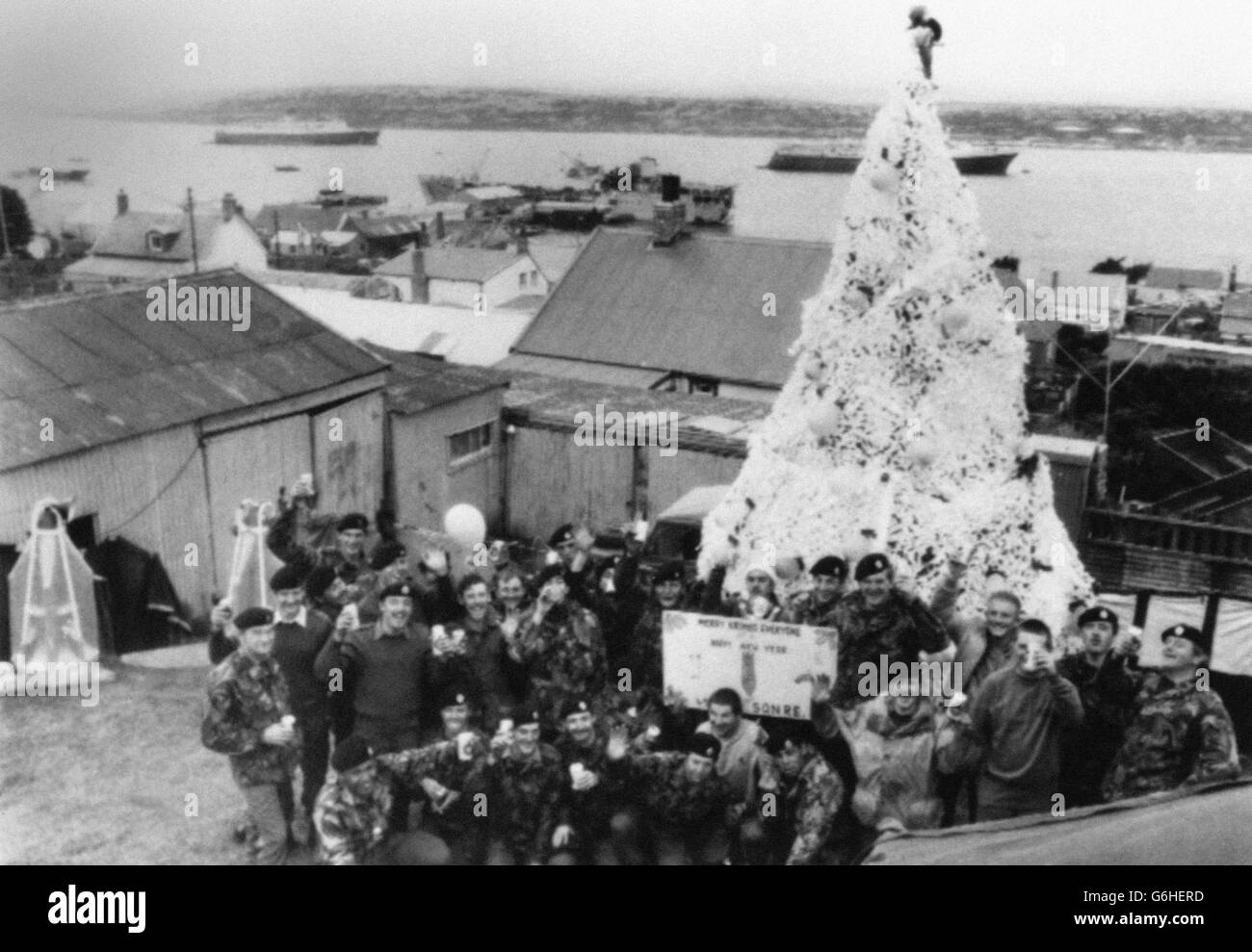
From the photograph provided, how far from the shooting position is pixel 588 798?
4305 millimetres

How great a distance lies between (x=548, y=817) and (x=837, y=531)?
7.22 feet

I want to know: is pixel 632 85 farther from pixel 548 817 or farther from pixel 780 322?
pixel 780 322

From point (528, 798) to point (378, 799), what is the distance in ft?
1.87

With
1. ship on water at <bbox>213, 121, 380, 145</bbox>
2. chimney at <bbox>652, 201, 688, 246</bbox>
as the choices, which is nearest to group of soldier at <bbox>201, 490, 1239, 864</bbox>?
ship on water at <bbox>213, 121, 380, 145</bbox>

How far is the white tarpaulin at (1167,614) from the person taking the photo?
6332 mm

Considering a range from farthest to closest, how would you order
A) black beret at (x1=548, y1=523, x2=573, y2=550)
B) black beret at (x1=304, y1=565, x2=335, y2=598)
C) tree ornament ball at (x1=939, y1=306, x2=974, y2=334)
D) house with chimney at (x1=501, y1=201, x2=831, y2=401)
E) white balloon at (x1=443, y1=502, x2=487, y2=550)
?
house with chimney at (x1=501, y1=201, x2=831, y2=401), white balloon at (x1=443, y1=502, x2=487, y2=550), black beret at (x1=548, y1=523, x2=573, y2=550), black beret at (x1=304, y1=565, x2=335, y2=598), tree ornament ball at (x1=939, y1=306, x2=974, y2=334)

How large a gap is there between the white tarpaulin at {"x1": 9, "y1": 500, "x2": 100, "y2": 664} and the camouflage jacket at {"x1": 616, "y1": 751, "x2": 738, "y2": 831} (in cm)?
371

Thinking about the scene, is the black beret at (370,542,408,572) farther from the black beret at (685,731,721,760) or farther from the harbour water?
the harbour water

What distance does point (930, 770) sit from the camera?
4.38m

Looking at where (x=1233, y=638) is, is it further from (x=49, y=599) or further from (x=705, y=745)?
(x=49, y=599)

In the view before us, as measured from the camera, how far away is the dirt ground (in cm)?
490

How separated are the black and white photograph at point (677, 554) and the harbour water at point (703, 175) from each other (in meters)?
0.04
